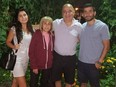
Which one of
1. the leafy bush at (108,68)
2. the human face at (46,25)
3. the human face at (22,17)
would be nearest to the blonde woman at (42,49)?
the human face at (46,25)

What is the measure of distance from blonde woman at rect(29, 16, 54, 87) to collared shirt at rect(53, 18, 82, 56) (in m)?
0.15

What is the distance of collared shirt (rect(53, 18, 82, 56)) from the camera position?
20.3ft

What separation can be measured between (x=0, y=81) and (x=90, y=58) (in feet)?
10.1

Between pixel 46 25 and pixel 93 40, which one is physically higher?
pixel 46 25

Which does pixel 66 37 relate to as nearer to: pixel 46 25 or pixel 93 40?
Result: pixel 46 25

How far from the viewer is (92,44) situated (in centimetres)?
589

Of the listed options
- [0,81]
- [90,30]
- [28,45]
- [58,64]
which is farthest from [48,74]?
[0,81]

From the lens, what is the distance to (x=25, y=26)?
20.7 ft

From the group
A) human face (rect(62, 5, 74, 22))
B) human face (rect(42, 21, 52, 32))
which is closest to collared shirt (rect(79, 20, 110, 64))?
human face (rect(62, 5, 74, 22))

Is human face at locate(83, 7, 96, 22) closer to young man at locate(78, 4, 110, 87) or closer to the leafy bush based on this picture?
young man at locate(78, 4, 110, 87)

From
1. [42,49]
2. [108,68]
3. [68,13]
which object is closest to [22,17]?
[42,49]

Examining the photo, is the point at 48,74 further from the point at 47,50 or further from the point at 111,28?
the point at 111,28

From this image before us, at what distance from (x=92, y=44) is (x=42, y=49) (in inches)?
39.3

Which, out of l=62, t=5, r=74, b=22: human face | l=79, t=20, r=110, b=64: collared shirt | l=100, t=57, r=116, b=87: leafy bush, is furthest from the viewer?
l=100, t=57, r=116, b=87: leafy bush
